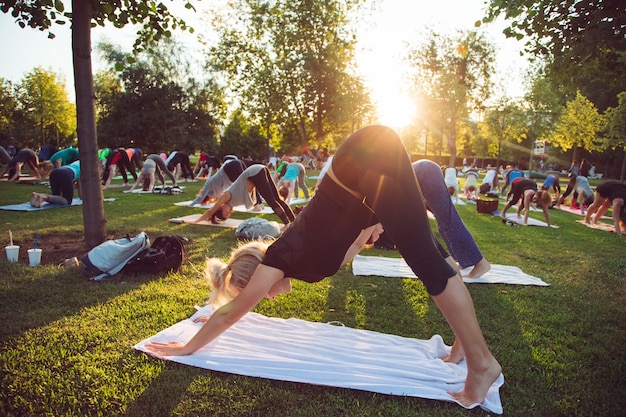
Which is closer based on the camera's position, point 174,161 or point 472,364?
point 472,364

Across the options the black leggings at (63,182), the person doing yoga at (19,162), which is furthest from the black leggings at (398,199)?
the person doing yoga at (19,162)

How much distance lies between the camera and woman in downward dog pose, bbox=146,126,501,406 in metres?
2.20

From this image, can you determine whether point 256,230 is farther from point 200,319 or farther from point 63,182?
point 63,182

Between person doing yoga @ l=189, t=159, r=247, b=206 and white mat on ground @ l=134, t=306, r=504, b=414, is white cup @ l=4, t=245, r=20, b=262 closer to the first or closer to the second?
white mat on ground @ l=134, t=306, r=504, b=414

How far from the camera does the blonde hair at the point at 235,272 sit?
301cm

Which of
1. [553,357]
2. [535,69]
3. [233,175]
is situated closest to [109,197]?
[233,175]

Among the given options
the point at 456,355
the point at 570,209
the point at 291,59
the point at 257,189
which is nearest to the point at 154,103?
the point at 291,59

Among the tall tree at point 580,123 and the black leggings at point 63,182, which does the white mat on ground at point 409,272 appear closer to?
the black leggings at point 63,182

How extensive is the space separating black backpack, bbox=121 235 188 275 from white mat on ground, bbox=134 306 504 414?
5.37ft

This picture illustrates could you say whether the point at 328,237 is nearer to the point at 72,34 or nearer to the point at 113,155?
the point at 72,34

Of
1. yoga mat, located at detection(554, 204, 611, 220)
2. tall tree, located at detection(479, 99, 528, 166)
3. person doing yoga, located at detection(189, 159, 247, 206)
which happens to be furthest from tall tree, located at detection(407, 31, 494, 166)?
person doing yoga, located at detection(189, 159, 247, 206)

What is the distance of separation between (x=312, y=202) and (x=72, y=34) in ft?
15.2

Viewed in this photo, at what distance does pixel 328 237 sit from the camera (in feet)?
8.20

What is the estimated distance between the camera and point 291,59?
101 ft
